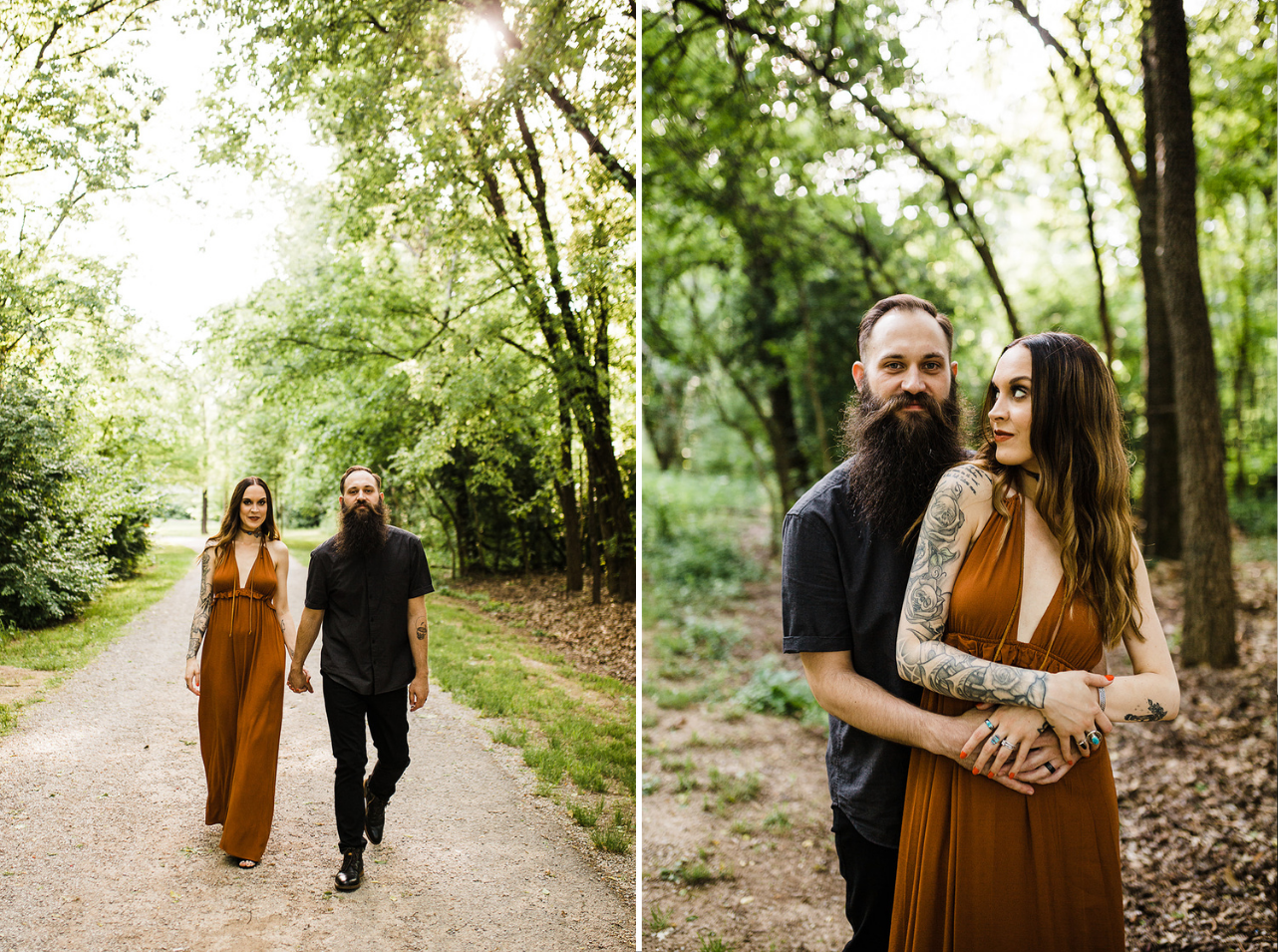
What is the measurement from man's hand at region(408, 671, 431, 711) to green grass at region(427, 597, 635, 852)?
63mm

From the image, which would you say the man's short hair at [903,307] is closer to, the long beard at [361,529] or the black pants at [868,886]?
the black pants at [868,886]

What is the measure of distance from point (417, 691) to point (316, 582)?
48 centimetres

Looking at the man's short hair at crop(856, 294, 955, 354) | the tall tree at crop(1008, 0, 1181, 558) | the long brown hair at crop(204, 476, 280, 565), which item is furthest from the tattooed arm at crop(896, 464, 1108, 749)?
the tall tree at crop(1008, 0, 1181, 558)

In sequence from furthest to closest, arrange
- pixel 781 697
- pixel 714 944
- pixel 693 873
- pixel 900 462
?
pixel 781 697 < pixel 693 873 < pixel 714 944 < pixel 900 462

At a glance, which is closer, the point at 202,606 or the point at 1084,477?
the point at 1084,477

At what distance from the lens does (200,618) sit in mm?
2262

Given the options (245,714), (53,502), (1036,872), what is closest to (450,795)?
(245,714)

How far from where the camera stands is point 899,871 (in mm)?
1748

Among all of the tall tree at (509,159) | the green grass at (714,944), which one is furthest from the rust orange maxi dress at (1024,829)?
the green grass at (714,944)

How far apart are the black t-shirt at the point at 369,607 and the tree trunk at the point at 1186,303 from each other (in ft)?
15.1

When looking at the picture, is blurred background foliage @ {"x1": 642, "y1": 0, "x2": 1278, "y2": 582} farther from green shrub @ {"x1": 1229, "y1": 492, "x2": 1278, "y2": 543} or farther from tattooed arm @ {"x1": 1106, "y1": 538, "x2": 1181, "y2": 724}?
tattooed arm @ {"x1": 1106, "y1": 538, "x2": 1181, "y2": 724}

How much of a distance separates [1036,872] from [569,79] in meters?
2.80

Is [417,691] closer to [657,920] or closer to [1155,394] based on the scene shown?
[657,920]

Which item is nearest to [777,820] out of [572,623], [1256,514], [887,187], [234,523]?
[572,623]
